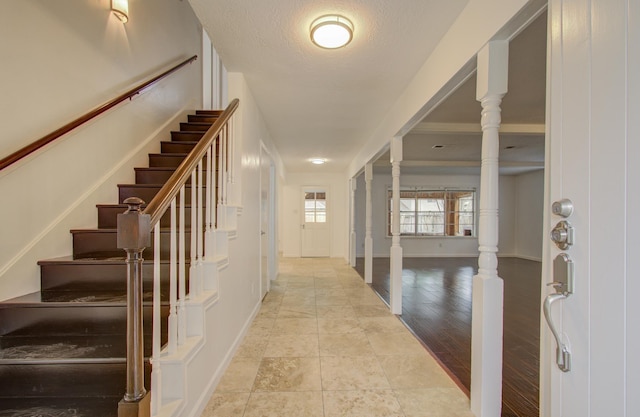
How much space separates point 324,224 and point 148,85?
5907mm

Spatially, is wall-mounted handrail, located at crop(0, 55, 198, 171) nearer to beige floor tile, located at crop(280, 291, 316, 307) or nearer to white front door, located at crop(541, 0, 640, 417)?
white front door, located at crop(541, 0, 640, 417)

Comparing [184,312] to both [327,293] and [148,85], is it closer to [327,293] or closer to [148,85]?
[148,85]

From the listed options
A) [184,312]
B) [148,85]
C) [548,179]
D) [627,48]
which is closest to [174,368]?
[184,312]

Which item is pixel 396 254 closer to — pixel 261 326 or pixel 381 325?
pixel 381 325

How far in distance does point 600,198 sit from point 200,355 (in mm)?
1861

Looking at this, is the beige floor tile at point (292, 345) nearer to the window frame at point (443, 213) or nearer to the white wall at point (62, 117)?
the white wall at point (62, 117)

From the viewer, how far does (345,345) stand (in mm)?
2498

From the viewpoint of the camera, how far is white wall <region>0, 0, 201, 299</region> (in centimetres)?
162

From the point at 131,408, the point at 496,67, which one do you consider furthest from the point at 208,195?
the point at 496,67

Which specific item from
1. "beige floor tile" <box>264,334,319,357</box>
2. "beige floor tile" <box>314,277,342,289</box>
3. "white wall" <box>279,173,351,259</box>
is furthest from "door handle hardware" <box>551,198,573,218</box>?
"white wall" <box>279,173,351,259</box>

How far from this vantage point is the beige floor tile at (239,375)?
1.85 meters

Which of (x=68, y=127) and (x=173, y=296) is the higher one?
(x=68, y=127)

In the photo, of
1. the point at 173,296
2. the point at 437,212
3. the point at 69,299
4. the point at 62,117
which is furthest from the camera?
the point at 437,212

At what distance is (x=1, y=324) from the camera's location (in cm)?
149
